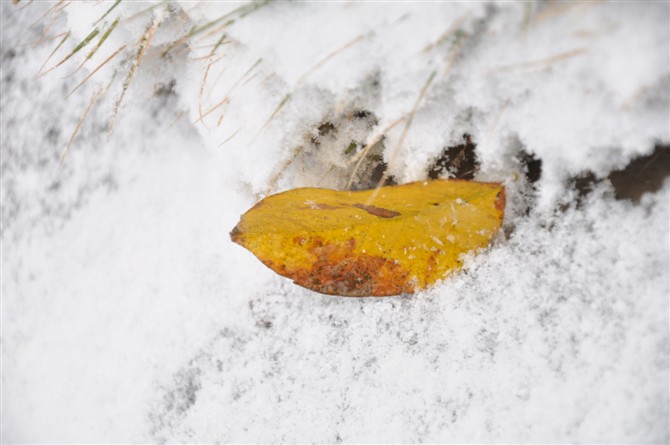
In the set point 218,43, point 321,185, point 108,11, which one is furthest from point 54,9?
point 321,185

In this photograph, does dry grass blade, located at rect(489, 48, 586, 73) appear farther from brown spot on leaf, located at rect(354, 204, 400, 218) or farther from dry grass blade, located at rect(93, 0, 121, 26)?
dry grass blade, located at rect(93, 0, 121, 26)

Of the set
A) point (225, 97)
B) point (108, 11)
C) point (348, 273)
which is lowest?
point (348, 273)

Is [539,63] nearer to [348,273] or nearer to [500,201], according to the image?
[500,201]

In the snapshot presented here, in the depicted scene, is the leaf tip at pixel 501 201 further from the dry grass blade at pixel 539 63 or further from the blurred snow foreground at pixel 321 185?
the dry grass blade at pixel 539 63

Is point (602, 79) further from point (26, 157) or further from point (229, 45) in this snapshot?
point (26, 157)

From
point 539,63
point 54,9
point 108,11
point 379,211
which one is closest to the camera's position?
point 539,63

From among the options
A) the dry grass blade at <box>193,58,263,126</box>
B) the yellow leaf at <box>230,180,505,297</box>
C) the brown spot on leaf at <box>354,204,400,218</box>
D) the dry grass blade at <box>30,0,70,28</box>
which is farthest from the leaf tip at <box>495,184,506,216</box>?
the dry grass blade at <box>30,0,70,28</box>
